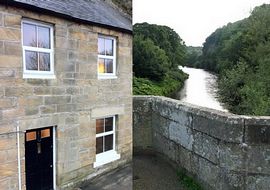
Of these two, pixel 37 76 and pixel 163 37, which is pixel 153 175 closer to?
pixel 37 76

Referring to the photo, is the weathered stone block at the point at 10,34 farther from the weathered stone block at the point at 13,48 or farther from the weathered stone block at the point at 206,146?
the weathered stone block at the point at 206,146

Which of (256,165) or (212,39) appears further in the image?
(212,39)

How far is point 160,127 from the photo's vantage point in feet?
24.9

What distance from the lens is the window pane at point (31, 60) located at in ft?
18.6

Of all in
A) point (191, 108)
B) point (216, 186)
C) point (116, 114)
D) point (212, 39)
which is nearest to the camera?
point (216, 186)

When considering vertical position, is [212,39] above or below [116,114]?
above

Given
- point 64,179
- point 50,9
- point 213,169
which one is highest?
point 50,9

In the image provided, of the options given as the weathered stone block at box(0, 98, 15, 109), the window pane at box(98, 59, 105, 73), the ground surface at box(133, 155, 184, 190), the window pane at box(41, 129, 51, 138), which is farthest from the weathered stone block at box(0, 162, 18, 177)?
the window pane at box(98, 59, 105, 73)

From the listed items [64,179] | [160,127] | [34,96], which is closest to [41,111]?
[34,96]

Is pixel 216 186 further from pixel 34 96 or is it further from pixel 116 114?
pixel 34 96

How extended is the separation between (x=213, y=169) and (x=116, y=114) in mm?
2988

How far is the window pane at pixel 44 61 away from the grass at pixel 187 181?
4.02m

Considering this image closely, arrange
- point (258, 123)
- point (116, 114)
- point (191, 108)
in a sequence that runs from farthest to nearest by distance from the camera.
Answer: point (116, 114), point (191, 108), point (258, 123)

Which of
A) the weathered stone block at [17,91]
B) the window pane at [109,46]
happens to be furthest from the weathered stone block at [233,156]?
the weathered stone block at [17,91]
